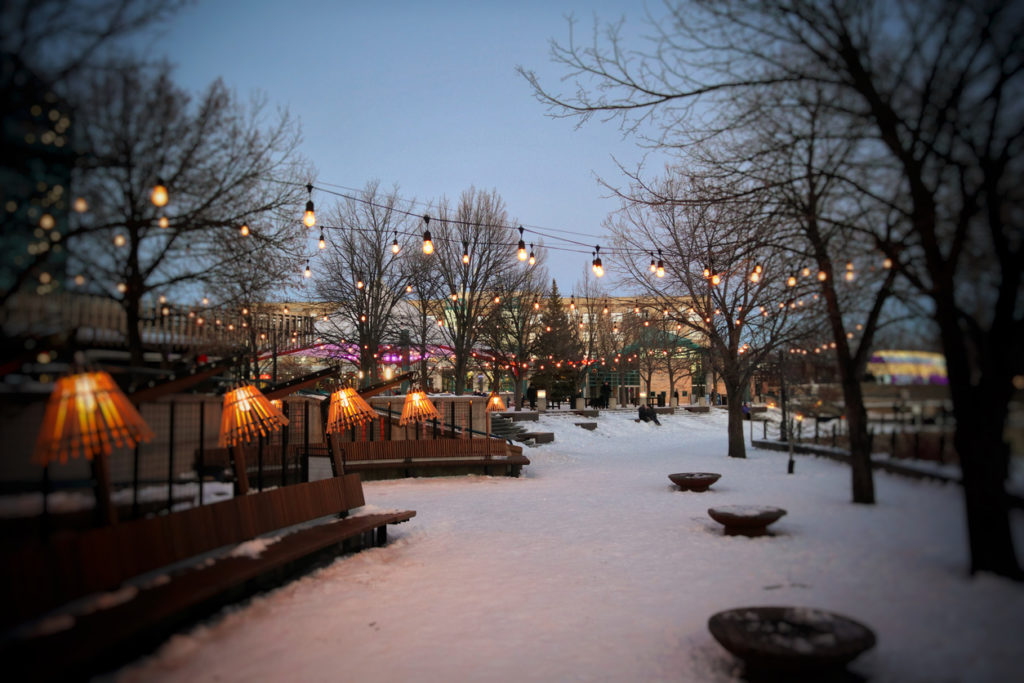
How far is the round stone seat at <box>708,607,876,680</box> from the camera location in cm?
304

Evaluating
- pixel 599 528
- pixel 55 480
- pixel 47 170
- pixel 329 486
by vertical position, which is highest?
pixel 47 170

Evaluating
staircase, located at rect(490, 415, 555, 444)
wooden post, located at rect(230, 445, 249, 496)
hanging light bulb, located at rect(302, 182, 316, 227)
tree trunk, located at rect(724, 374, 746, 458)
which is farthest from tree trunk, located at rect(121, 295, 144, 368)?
staircase, located at rect(490, 415, 555, 444)

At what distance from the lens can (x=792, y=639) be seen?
133 inches

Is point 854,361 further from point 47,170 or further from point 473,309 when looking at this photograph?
point 473,309

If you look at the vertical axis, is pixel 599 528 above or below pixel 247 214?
below

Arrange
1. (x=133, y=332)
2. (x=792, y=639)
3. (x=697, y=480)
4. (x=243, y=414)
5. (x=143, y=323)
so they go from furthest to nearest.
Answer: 1. (x=697, y=480)
2. (x=243, y=414)
3. (x=143, y=323)
4. (x=133, y=332)
5. (x=792, y=639)

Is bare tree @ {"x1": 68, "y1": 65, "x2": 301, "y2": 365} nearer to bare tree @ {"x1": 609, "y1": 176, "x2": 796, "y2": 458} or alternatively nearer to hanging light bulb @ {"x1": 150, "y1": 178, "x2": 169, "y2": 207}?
hanging light bulb @ {"x1": 150, "y1": 178, "x2": 169, "y2": 207}

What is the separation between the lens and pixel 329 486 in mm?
8461

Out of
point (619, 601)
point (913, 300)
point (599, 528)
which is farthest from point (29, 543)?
point (599, 528)

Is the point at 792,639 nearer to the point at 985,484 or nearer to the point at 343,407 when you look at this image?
the point at 985,484

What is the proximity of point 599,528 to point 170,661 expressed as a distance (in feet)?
19.0

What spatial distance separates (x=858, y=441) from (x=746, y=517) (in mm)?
1642

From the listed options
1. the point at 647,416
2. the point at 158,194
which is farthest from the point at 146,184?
the point at 647,416

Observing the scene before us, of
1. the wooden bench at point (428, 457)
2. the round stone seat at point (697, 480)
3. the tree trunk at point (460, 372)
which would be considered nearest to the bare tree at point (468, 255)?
the tree trunk at point (460, 372)
